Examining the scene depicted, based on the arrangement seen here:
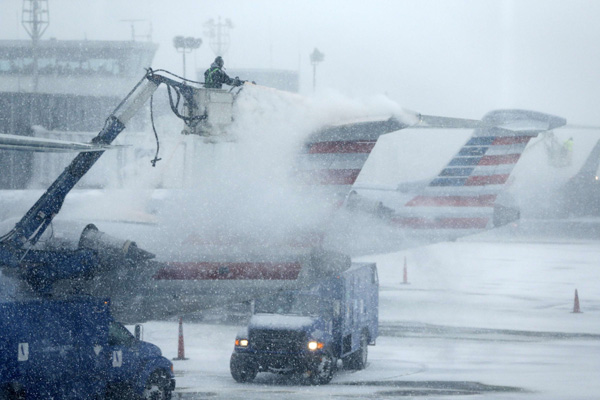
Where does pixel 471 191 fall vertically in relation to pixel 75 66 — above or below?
below

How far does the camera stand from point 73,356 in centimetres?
1338

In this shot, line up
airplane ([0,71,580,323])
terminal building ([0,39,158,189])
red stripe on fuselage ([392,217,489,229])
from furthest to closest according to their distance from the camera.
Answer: terminal building ([0,39,158,189]), red stripe on fuselage ([392,217,489,229]), airplane ([0,71,580,323])

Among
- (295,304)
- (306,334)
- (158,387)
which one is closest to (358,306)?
(295,304)

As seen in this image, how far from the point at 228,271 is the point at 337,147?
11.7ft

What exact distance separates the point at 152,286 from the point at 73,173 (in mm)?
2495

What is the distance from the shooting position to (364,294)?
20344 mm

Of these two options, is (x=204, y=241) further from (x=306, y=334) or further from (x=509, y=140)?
(x=509, y=140)

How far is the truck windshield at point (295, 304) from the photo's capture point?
18.1m

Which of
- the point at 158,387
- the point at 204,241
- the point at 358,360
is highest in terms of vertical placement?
the point at 204,241

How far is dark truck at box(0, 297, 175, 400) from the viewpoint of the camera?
41.3 ft

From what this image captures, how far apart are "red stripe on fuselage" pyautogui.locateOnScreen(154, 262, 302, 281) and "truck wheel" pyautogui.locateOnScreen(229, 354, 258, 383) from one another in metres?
2.13

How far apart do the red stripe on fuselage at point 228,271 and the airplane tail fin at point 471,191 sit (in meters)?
12.9

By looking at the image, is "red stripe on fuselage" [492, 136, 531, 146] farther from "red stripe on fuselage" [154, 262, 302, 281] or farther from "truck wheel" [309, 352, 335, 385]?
"red stripe on fuselage" [154, 262, 302, 281]

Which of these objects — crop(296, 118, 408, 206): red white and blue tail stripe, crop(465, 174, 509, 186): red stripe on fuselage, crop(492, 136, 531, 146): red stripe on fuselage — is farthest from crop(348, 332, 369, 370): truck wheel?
crop(492, 136, 531, 146): red stripe on fuselage
